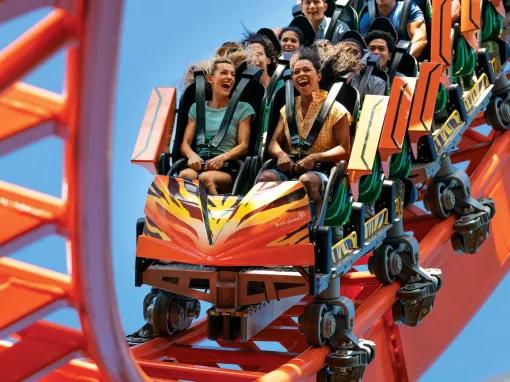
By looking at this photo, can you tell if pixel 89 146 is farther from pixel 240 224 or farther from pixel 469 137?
pixel 469 137

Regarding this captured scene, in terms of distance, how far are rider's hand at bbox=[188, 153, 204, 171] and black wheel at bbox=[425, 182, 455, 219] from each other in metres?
1.42

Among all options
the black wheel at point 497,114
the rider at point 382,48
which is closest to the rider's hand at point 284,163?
the rider at point 382,48

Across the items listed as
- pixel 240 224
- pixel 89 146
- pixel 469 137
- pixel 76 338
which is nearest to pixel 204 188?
pixel 240 224

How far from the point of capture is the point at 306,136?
4.83 m

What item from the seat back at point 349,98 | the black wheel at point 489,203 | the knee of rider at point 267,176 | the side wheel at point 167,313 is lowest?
the side wheel at point 167,313

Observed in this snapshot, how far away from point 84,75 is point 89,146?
0.56 feet

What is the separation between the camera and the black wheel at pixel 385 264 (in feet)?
16.9

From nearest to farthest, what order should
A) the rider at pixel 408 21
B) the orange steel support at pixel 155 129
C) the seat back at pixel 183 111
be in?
the orange steel support at pixel 155 129, the seat back at pixel 183 111, the rider at pixel 408 21

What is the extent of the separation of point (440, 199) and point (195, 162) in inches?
58.6

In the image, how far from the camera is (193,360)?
5.01 meters

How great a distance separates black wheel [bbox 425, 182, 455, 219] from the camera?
5.71 metres

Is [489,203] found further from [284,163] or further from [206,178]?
[206,178]

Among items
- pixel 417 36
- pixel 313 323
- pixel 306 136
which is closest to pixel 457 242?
pixel 417 36

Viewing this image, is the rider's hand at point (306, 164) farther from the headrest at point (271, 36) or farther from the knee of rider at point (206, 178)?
the headrest at point (271, 36)
